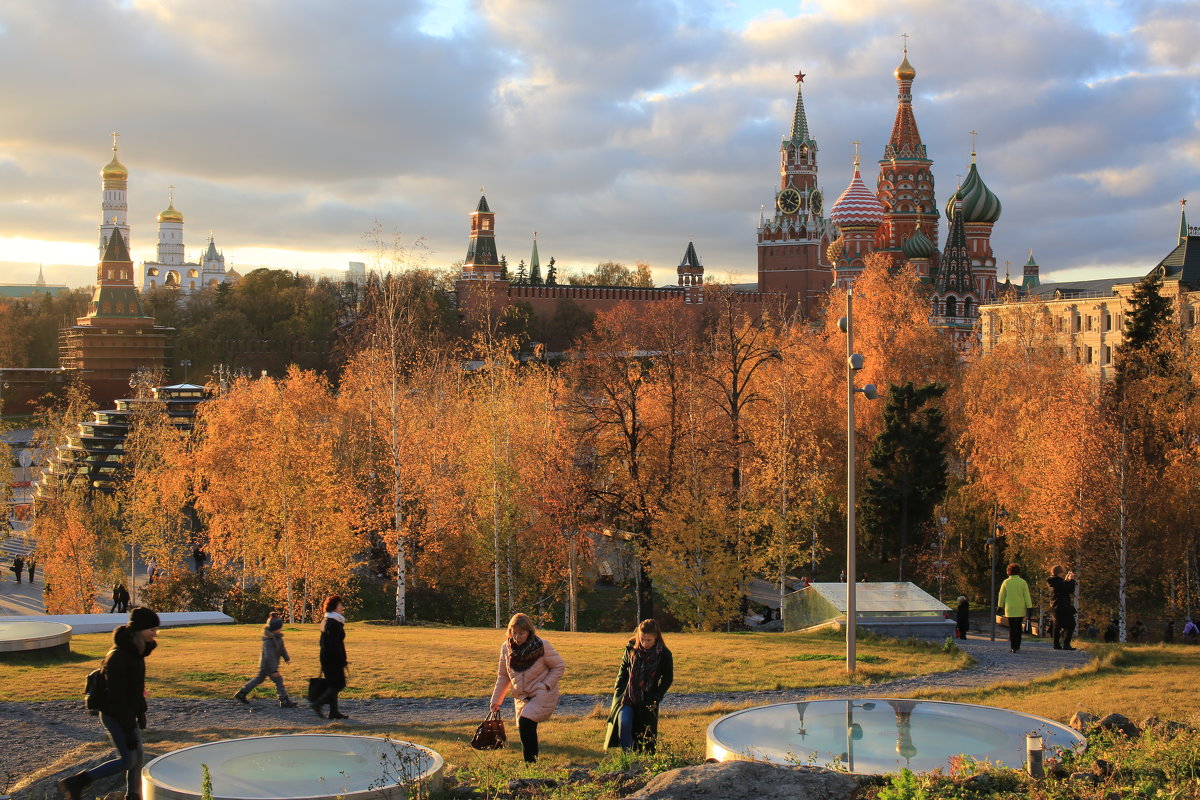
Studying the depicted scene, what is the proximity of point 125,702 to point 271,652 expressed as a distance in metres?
3.75

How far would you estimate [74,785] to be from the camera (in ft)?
28.1

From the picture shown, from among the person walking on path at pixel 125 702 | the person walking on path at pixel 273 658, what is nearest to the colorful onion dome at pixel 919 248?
the person walking on path at pixel 273 658

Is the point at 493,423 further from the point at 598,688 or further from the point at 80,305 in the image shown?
the point at 80,305

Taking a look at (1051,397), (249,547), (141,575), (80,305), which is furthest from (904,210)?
(80,305)

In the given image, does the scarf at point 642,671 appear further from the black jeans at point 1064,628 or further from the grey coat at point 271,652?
the black jeans at point 1064,628

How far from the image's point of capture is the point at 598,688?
45.0ft

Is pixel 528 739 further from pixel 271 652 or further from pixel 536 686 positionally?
pixel 271 652

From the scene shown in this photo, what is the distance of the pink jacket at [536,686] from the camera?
9.05 meters

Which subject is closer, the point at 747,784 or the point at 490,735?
the point at 747,784

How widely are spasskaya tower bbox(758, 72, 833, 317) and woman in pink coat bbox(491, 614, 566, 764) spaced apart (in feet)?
329

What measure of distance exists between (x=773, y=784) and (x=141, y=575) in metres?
40.8

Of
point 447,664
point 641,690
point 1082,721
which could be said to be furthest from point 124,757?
point 1082,721

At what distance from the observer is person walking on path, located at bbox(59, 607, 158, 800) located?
28.5ft

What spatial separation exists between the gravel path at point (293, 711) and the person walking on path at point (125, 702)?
166 centimetres
